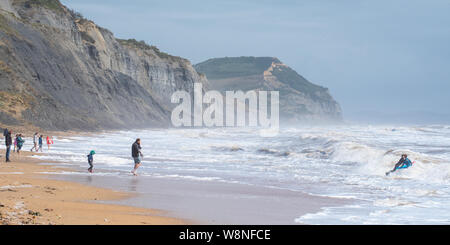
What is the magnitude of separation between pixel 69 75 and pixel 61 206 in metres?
50.3

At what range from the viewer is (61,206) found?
30.7 ft

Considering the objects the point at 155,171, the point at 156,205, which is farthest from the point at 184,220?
the point at 155,171

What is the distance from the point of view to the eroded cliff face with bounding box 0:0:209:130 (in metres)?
42.7

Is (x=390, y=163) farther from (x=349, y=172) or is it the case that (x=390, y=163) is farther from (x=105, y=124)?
(x=105, y=124)

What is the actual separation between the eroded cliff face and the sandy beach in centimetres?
2666

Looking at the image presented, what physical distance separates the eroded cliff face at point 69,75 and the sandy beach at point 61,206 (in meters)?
26.7

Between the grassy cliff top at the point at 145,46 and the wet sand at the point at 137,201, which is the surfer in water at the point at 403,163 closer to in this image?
the wet sand at the point at 137,201

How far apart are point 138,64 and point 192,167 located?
241 ft

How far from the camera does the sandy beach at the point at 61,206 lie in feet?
26.0

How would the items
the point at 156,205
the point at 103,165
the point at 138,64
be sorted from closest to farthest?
the point at 156,205
the point at 103,165
the point at 138,64

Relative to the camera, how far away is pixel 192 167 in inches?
806

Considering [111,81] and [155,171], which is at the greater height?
[111,81]

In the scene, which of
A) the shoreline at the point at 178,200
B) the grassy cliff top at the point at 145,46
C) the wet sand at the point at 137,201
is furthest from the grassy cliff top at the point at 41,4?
the wet sand at the point at 137,201

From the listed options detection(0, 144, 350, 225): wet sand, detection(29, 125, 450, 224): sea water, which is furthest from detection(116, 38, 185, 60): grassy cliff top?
detection(0, 144, 350, 225): wet sand
